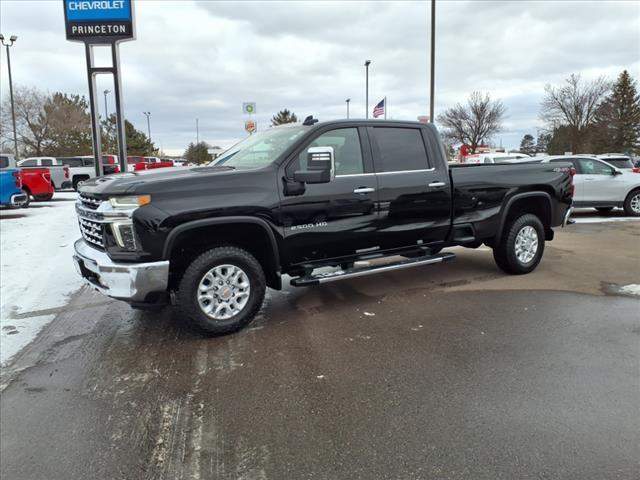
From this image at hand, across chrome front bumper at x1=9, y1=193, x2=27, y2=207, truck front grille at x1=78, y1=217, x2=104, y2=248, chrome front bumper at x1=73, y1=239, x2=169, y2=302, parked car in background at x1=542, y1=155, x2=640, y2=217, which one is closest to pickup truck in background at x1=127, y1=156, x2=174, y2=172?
chrome front bumper at x1=9, y1=193, x2=27, y2=207

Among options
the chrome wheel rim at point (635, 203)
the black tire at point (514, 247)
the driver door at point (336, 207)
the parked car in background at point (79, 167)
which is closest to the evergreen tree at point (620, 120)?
the chrome wheel rim at point (635, 203)

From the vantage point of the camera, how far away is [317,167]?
443 centimetres

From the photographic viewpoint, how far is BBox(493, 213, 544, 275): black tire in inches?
256

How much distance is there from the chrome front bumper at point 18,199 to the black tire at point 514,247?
45.4ft

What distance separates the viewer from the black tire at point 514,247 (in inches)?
256

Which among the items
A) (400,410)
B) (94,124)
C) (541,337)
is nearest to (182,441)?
(400,410)

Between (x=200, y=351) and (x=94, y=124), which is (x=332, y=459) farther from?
(x=94, y=124)

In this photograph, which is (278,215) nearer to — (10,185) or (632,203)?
(632,203)

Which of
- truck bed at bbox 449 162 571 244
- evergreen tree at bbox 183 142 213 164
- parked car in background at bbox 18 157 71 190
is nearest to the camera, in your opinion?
truck bed at bbox 449 162 571 244

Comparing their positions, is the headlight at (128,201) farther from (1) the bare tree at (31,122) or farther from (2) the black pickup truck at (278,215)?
(1) the bare tree at (31,122)

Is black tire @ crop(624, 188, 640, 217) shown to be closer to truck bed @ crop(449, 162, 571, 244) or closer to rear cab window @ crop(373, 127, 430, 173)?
truck bed @ crop(449, 162, 571, 244)

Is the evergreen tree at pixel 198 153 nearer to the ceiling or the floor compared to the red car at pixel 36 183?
nearer to the ceiling

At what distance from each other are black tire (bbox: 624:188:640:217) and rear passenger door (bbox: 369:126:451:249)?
31.0 ft

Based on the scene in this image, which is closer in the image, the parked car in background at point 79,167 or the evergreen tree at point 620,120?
the parked car in background at point 79,167
